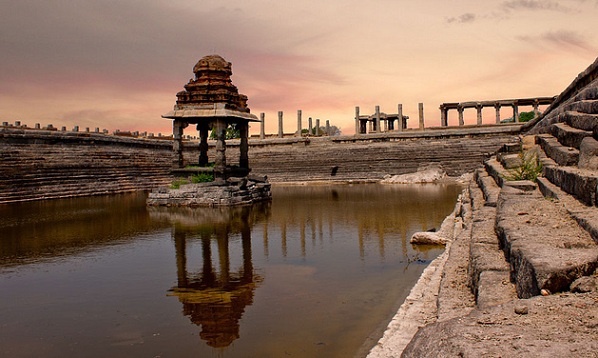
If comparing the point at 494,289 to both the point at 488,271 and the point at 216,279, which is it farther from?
the point at 216,279

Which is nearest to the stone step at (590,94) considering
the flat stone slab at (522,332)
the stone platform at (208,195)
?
the flat stone slab at (522,332)

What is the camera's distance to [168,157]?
34594 millimetres

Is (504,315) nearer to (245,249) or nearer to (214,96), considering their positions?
(245,249)

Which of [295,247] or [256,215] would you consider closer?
[295,247]

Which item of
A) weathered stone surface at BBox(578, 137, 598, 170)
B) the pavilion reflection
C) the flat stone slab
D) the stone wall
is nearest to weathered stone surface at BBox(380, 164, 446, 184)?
the stone wall

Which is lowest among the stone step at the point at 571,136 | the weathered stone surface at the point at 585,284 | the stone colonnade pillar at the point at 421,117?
the weathered stone surface at the point at 585,284

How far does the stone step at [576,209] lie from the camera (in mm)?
4008

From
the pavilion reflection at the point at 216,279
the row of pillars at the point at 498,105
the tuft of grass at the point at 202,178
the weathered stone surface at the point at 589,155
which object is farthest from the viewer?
the row of pillars at the point at 498,105

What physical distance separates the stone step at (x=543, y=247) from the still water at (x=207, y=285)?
158cm

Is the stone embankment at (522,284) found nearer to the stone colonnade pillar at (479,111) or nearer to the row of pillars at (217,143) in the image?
the row of pillars at (217,143)

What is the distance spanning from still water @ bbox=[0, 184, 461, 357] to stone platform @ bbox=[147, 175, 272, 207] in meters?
4.76

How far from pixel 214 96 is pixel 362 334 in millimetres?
17018

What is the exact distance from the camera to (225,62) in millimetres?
21172

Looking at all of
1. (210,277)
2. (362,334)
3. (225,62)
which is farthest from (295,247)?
(225,62)
